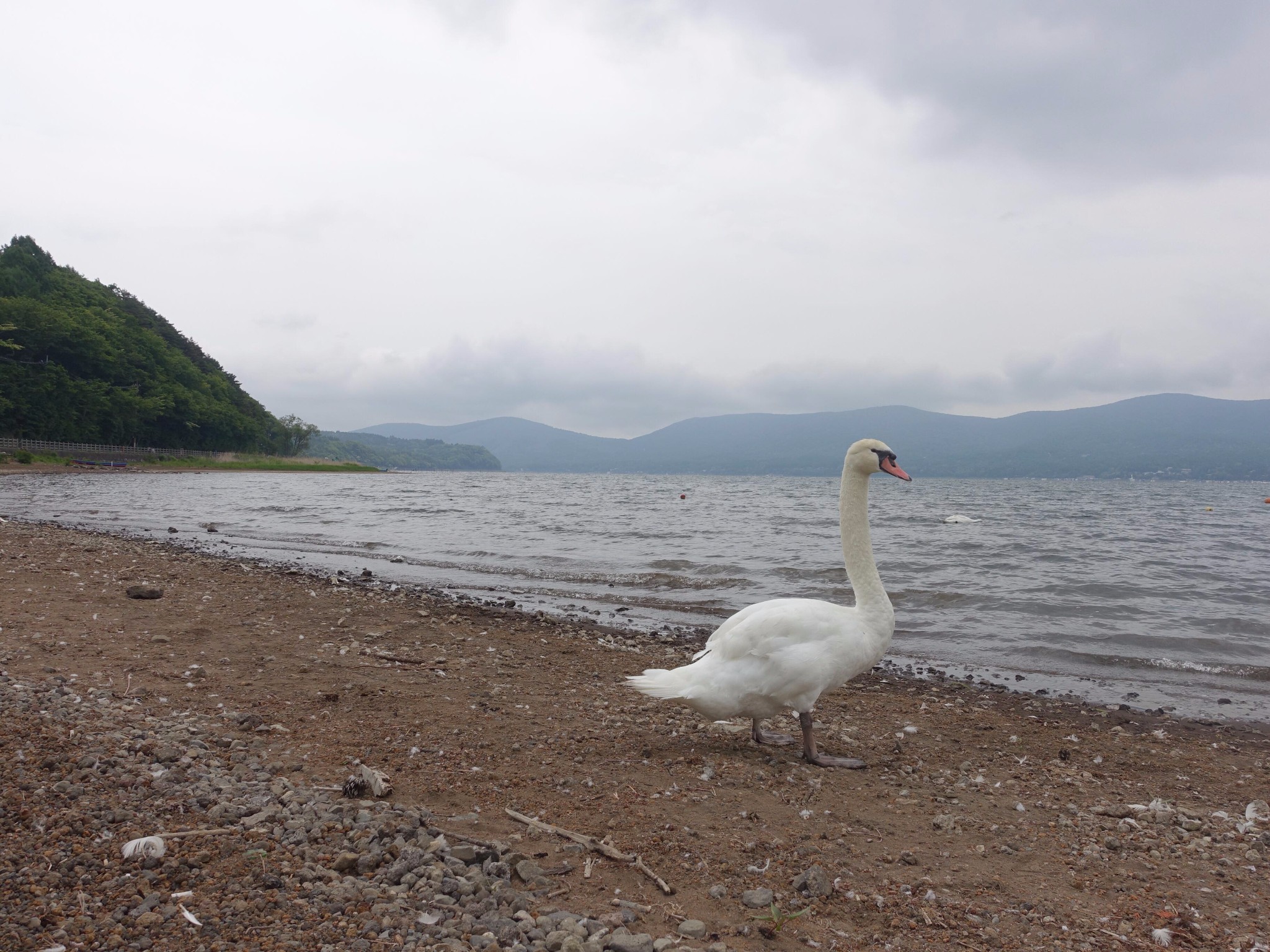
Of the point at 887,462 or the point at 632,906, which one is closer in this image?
the point at 632,906

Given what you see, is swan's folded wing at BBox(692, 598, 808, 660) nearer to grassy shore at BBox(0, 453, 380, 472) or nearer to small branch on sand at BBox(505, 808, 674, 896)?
small branch on sand at BBox(505, 808, 674, 896)

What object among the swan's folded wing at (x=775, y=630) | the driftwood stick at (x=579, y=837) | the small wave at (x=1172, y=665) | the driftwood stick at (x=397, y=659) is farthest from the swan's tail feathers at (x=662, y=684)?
the small wave at (x=1172, y=665)

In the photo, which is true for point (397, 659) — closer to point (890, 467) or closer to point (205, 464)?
point (890, 467)

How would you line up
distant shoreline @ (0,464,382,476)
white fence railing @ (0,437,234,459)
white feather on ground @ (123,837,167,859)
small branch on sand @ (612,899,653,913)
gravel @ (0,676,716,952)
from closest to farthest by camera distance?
gravel @ (0,676,716,952) < white feather on ground @ (123,837,167,859) < small branch on sand @ (612,899,653,913) < distant shoreline @ (0,464,382,476) < white fence railing @ (0,437,234,459)

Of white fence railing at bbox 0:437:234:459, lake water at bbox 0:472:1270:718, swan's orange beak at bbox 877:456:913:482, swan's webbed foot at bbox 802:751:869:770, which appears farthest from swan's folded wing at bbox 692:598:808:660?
white fence railing at bbox 0:437:234:459

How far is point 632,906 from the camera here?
3178 mm

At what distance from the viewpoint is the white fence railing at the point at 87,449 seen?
66312mm

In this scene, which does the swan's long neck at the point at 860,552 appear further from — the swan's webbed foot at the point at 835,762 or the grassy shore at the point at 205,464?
the grassy shore at the point at 205,464

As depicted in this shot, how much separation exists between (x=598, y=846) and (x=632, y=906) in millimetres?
527

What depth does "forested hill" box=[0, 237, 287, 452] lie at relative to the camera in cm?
7338

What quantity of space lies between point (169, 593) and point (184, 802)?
7.53 metres

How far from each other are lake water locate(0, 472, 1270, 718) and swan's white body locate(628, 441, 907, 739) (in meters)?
4.48

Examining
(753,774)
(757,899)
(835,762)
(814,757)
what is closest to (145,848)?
(757,899)

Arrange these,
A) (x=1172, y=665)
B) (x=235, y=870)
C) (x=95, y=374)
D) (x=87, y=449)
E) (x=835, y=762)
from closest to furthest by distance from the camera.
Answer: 1. (x=235, y=870)
2. (x=835, y=762)
3. (x=1172, y=665)
4. (x=87, y=449)
5. (x=95, y=374)
